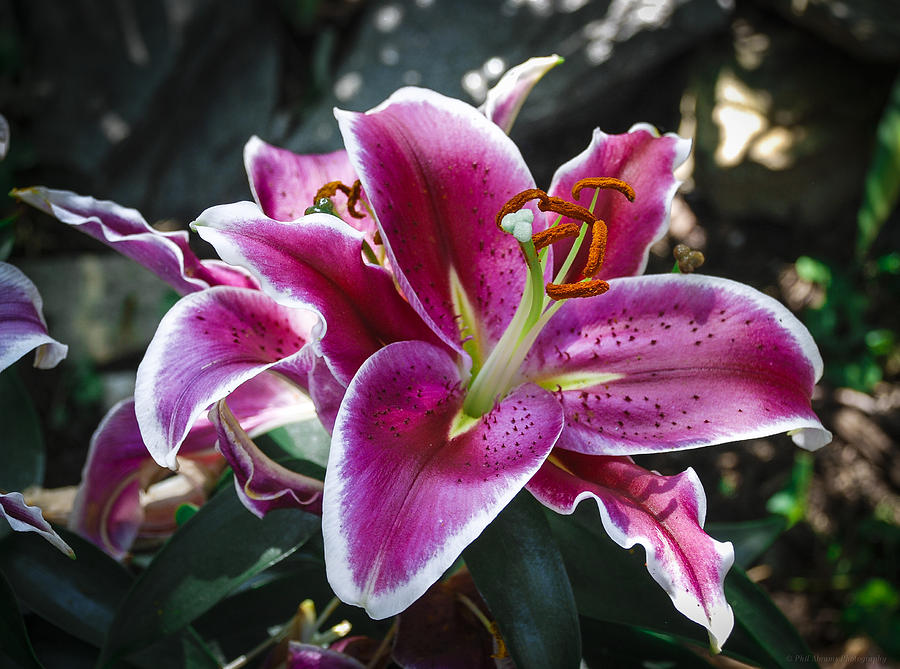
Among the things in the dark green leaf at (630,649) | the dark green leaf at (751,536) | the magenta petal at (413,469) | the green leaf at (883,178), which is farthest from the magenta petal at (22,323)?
the green leaf at (883,178)

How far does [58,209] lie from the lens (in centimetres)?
52

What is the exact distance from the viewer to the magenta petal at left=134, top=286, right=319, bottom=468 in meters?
0.42

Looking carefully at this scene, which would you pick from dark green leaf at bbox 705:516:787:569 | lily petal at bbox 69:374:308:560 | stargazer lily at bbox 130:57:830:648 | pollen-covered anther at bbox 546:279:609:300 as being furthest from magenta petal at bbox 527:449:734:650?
dark green leaf at bbox 705:516:787:569

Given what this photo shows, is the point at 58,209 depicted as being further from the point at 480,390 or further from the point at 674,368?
the point at 674,368

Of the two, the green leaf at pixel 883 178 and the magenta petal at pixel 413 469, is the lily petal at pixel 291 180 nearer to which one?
the magenta petal at pixel 413 469

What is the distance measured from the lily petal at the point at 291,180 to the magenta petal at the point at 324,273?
9 cm

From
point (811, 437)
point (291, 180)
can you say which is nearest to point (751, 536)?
point (811, 437)

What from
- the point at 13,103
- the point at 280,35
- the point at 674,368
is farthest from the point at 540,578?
the point at 13,103

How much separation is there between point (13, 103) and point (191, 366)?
212 cm

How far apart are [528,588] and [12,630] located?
1.13 feet

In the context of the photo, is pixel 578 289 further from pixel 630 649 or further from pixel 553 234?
pixel 630 649

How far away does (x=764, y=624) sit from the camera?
57 centimetres

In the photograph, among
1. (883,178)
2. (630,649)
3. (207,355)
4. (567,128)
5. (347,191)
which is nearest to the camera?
(207,355)

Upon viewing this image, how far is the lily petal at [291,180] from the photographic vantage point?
566 mm
